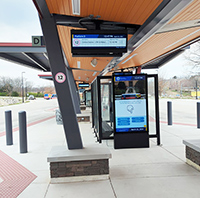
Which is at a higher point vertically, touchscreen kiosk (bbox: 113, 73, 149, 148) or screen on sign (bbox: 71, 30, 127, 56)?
screen on sign (bbox: 71, 30, 127, 56)

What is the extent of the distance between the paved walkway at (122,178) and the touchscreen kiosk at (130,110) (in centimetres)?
40

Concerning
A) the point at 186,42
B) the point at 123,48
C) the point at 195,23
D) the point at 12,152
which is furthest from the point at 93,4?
the point at 12,152

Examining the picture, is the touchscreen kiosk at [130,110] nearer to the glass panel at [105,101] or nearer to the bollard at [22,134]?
the glass panel at [105,101]

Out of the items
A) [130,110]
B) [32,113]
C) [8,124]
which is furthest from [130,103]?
[32,113]

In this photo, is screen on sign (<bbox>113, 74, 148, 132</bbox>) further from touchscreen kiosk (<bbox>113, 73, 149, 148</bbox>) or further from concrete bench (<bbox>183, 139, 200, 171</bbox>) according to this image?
concrete bench (<bbox>183, 139, 200, 171</bbox>)

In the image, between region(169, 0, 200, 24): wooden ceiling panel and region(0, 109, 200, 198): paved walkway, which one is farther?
region(0, 109, 200, 198): paved walkway

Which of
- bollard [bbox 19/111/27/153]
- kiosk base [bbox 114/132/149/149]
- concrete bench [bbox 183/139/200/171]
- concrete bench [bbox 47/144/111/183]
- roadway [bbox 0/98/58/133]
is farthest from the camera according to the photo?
roadway [bbox 0/98/58/133]

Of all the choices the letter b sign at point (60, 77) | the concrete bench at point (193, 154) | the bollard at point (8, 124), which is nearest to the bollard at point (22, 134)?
the bollard at point (8, 124)

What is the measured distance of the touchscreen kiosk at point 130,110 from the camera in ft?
19.3

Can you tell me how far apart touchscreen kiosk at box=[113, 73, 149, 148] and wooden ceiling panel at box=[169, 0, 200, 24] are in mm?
2125

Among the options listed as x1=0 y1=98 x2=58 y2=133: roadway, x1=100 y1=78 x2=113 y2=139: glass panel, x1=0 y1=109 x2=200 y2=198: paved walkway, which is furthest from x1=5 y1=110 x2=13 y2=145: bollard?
x1=0 y1=98 x2=58 y2=133: roadway

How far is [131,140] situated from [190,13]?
11.3ft

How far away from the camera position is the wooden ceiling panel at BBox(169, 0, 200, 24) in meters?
3.41

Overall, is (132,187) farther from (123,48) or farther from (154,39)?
(154,39)
